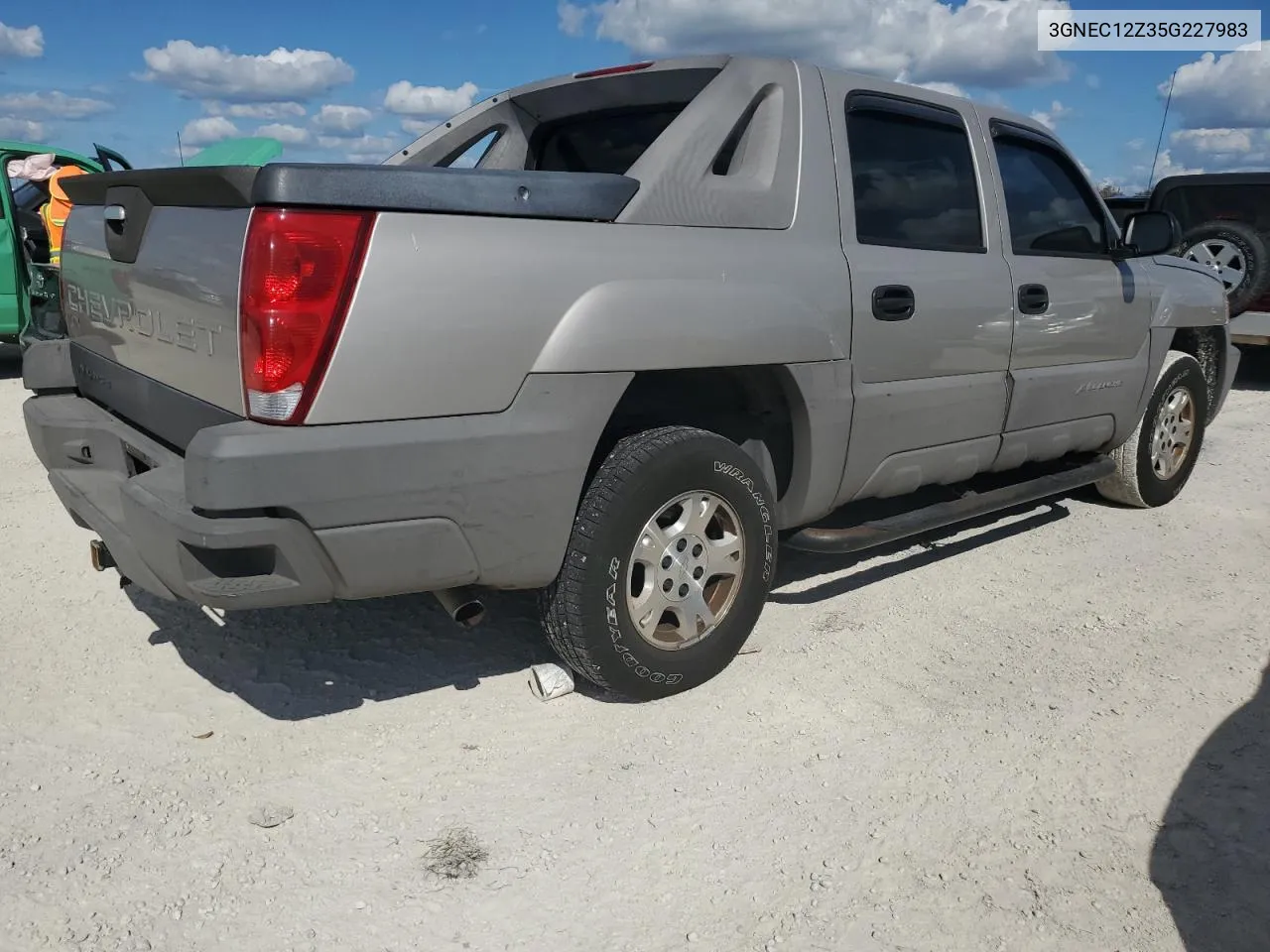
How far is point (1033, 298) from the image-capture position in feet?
13.6

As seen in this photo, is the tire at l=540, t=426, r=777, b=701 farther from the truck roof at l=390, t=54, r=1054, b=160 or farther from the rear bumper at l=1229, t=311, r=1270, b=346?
the rear bumper at l=1229, t=311, r=1270, b=346

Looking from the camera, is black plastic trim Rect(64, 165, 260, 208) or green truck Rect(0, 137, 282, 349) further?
green truck Rect(0, 137, 282, 349)

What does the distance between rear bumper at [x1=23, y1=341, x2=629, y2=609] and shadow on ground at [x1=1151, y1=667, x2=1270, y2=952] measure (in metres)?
1.68

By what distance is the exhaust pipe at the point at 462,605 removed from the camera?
2.82m

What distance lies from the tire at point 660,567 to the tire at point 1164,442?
2759 millimetres

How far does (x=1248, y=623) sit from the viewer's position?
3936mm

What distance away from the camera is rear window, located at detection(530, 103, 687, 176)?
153 inches

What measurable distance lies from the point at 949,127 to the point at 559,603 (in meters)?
2.43

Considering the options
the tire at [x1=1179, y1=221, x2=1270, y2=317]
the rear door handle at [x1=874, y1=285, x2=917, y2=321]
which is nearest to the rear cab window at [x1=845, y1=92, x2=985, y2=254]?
the rear door handle at [x1=874, y1=285, x2=917, y2=321]

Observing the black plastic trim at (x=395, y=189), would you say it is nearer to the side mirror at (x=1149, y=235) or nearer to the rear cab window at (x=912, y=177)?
the rear cab window at (x=912, y=177)

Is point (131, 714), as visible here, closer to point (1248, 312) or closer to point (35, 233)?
point (35, 233)

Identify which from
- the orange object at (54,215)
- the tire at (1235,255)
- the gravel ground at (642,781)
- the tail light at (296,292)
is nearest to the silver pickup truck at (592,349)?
the tail light at (296,292)

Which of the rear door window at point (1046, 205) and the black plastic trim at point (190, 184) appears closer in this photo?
the black plastic trim at point (190, 184)

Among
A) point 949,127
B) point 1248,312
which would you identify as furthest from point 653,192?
point 1248,312
